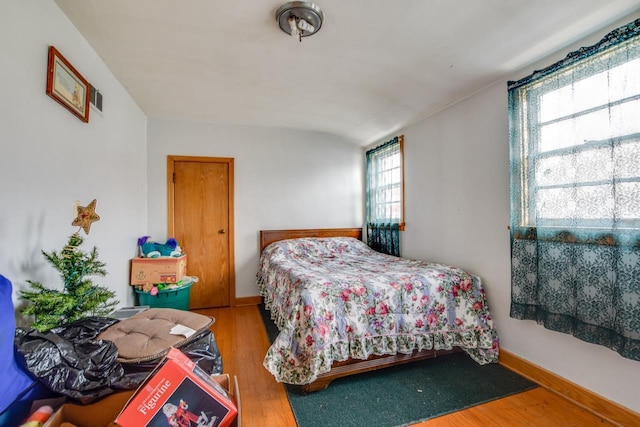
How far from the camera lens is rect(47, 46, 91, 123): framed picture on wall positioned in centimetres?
141

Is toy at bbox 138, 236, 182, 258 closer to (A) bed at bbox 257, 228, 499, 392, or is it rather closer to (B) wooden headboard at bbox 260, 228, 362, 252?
(B) wooden headboard at bbox 260, 228, 362, 252

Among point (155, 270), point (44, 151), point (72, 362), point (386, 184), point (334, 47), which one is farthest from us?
point (386, 184)

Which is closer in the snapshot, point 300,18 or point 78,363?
point 78,363

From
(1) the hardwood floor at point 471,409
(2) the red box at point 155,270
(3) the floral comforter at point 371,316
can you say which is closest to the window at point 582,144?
(3) the floral comforter at point 371,316

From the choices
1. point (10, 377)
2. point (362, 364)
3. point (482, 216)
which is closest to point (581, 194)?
point (482, 216)

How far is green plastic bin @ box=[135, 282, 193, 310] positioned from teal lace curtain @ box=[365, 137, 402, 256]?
2320 millimetres

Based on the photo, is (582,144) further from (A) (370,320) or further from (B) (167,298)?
(B) (167,298)

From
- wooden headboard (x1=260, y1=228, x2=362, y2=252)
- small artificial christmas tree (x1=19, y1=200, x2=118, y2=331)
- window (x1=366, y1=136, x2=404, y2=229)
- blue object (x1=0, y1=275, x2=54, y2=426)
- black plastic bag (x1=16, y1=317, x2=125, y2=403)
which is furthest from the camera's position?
wooden headboard (x1=260, y1=228, x2=362, y2=252)

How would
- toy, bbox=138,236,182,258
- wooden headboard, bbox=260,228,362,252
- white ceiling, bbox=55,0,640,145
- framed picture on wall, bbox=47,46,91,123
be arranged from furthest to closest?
1. wooden headboard, bbox=260,228,362,252
2. toy, bbox=138,236,182,258
3. white ceiling, bbox=55,0,640,145
4. framed picture on wall, bbox=47,46,91,123

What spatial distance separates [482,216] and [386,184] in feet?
4.72

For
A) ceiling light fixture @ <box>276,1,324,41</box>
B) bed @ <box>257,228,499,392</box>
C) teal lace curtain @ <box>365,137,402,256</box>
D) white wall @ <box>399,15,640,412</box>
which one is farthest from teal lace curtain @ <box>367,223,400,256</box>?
ceiling light fixture @ <box>276,1,324,41</box>

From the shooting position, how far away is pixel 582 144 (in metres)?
1.63

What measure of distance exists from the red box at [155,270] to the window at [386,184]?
7.97 ft

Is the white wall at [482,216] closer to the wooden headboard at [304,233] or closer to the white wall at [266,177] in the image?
the wooden headboard at [304,233]
